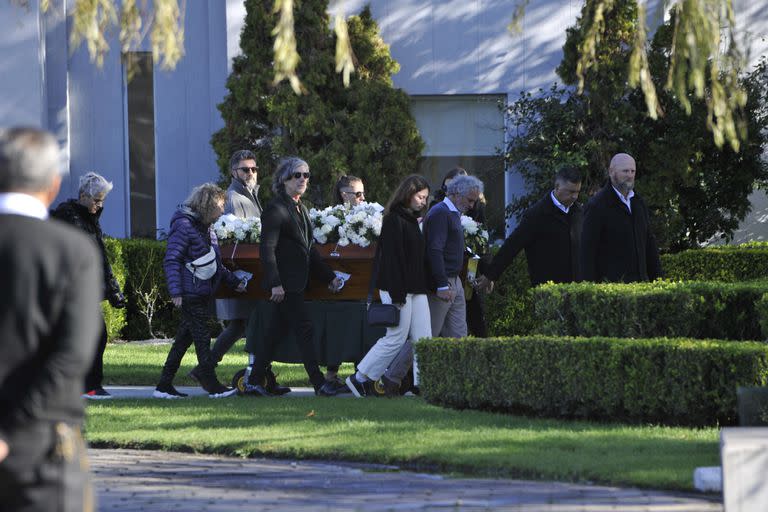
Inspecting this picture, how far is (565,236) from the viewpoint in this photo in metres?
11.8

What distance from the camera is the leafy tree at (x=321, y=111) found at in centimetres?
1898

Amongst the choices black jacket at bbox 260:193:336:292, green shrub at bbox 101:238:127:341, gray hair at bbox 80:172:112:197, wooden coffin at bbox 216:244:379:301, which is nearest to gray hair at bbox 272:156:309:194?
black jacket at bbox 260:193:336:292

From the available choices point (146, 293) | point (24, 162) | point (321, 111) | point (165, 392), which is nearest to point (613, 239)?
point (165, 392)

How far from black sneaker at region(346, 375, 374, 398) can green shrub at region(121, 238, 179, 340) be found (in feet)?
24.1

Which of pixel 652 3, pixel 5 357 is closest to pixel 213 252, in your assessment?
pixel 5 357

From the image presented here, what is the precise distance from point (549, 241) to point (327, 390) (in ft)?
7.60

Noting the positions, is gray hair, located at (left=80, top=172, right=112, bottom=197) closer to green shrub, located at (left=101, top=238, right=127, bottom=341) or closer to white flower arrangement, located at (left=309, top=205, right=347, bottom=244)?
white flower arrangement, located at (left=309, top=205, right=347, bottom=244)

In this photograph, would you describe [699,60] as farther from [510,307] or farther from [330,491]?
[510,307]

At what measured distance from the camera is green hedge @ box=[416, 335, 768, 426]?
28.7ft

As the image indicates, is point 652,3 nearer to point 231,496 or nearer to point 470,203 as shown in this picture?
point 470,203

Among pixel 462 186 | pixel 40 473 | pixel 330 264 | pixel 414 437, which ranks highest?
pixel 462 186

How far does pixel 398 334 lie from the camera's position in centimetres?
1152

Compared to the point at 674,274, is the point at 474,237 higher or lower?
higher

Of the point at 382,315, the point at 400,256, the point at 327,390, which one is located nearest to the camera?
the point at 382,315
